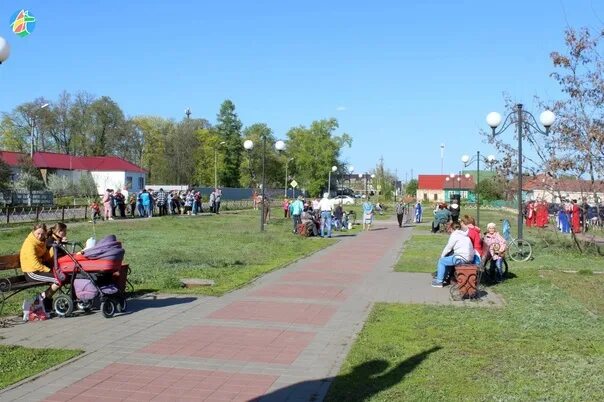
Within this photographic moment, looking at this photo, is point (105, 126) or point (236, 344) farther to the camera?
point (105, 126)

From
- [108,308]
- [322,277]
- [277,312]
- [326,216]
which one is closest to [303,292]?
[277,312]

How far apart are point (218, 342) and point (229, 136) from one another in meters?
89.6

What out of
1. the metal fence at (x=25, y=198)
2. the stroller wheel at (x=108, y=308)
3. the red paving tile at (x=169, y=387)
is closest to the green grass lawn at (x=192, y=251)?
the stroller wheel at (x=108, y=308)

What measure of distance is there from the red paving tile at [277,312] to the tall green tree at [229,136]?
85408mm

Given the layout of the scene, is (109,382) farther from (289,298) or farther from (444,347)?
(289,298)

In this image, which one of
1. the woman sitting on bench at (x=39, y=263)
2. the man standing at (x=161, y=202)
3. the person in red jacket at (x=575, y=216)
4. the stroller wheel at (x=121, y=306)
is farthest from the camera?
the man standing at (x=161, y=202)

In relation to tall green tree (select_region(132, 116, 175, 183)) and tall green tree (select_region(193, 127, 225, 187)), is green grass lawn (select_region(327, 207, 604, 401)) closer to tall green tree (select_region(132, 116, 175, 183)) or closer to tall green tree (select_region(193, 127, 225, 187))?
tall green tree (select_region(193, 127, 225, 187))

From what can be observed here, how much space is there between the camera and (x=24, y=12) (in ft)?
28.9

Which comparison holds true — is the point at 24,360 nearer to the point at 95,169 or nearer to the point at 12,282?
the point at 12,282

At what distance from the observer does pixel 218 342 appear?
7.36m

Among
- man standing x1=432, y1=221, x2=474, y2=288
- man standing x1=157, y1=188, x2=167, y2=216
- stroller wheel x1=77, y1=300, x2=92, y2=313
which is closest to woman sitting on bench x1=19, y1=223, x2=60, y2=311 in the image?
stroller wheel x1=77, y1=300, x2=92, y2=313

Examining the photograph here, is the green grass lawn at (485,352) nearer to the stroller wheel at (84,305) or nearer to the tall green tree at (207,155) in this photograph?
the stroller wheel at (84,305)

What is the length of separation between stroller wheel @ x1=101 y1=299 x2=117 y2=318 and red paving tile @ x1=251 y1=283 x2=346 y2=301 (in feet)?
8.94

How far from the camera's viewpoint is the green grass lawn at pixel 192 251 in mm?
12125
